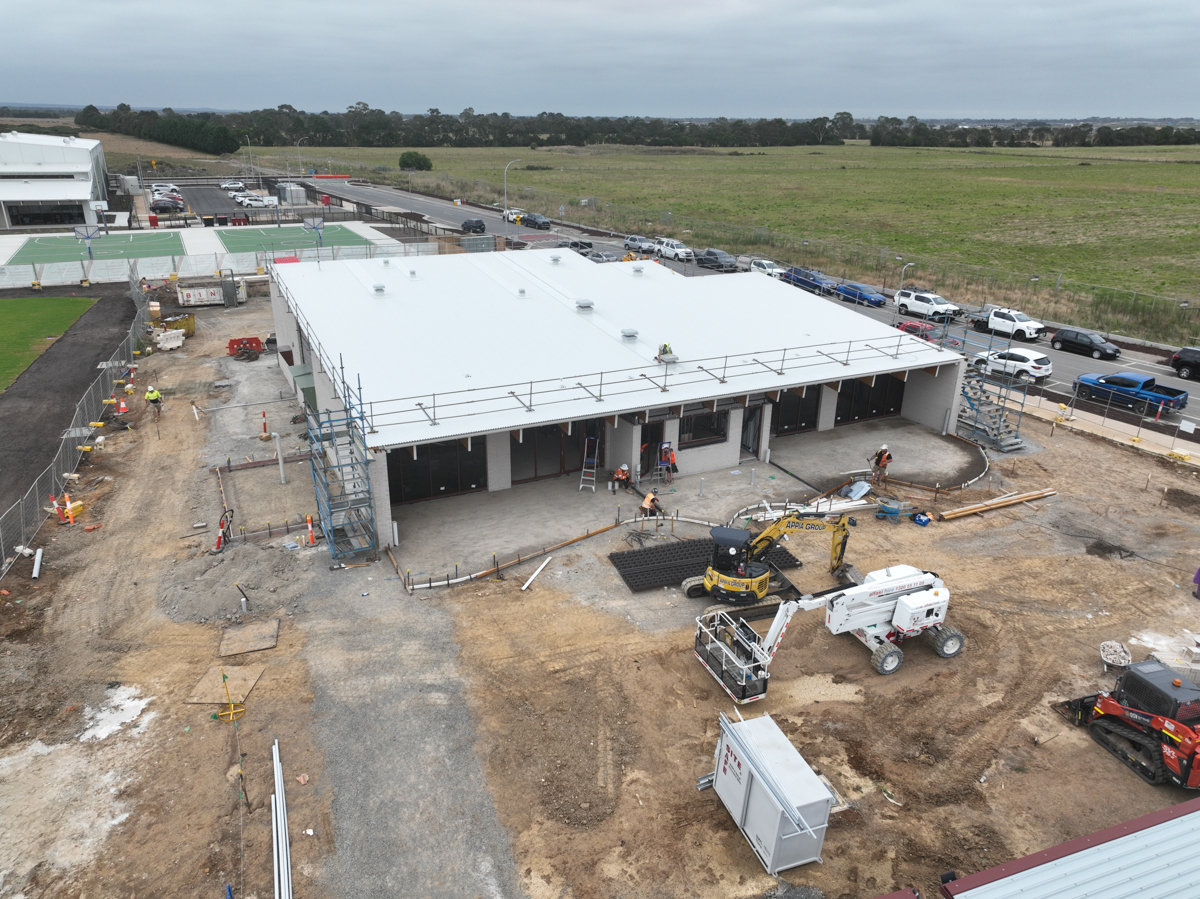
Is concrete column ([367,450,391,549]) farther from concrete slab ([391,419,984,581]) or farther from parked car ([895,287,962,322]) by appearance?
parked car ([895,287,962,322])

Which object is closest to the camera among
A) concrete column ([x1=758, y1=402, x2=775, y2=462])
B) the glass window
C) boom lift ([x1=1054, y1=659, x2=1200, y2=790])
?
boom lift ([x1=1054, y1=659, x2=1200, y2=790])

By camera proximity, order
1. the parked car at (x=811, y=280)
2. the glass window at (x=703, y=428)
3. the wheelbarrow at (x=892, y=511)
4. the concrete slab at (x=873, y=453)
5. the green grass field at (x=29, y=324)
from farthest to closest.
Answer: the parked car at (x=811, y=280)
the green grass field at (x=29, y=324)
the concrete slab at (x=873, y=453)
the glass window at (x=703, y=428)
the wheelbarrow at (x=892, y=511)

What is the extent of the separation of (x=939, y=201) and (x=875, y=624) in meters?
119

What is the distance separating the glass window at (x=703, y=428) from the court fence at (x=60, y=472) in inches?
892

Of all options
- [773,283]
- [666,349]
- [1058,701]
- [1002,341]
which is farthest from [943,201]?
[1058,701]

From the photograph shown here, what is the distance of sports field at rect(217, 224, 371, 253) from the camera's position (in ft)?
240

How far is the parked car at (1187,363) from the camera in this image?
145 feet

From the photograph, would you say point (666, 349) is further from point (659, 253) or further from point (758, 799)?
point (659, 253)

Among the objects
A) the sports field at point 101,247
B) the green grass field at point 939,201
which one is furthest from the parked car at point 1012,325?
the sports field at point 101,247

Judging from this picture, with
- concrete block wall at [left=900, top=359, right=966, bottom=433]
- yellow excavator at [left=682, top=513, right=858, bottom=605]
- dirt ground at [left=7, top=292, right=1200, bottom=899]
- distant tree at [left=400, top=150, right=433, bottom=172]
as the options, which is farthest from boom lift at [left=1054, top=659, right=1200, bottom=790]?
distant tree at [left=400, top=150, right=433, bottom=172]

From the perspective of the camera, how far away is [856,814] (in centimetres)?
1588

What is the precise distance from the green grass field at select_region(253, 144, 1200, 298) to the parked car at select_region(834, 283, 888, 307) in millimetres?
21586

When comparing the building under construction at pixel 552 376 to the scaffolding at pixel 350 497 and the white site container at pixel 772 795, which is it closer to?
the scaffolding at pixel 350 497

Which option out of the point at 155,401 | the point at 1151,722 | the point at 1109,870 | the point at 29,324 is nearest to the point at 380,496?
the point at 155,401
